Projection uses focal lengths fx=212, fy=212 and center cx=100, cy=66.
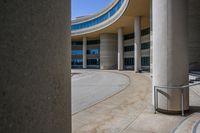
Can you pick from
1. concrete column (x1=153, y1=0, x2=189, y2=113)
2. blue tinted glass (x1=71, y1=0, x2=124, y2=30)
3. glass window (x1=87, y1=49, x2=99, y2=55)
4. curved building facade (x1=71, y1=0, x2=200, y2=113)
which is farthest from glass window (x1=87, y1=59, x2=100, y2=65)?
concrete column (x1=153, y1=0, x2=189, y2=113)

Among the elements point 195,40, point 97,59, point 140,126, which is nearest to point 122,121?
point 140,126

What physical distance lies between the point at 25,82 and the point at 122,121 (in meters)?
6.26

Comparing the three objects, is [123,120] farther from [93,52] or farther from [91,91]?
[93,52]

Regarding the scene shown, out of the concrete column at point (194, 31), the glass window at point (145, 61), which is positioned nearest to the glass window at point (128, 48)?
the glass window at point (145, 61)

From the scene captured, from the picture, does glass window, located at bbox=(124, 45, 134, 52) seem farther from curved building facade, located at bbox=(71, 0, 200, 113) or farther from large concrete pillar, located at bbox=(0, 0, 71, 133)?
large concrete pillar, located at bbox=(0, 0, 71, 133)

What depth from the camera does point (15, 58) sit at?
114 cm

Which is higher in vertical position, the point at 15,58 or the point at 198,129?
the point at 15,58

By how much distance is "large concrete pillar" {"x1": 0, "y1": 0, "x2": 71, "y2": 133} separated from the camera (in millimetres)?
1104

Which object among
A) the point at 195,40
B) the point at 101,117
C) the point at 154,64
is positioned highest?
the point at 195,40

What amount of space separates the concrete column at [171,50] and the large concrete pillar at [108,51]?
45370 mm

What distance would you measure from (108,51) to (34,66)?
5309cm

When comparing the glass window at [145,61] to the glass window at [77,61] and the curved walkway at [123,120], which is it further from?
the curved walkway at [123,120]

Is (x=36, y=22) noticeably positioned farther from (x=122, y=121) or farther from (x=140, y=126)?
(x=122, y=121)

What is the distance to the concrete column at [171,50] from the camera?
7477 millimetres
